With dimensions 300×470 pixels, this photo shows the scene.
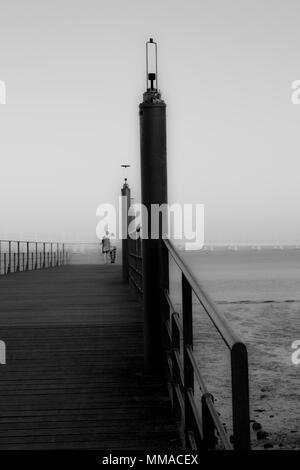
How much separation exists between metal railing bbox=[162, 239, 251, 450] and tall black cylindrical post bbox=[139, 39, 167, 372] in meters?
0.18

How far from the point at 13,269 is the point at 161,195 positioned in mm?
15515

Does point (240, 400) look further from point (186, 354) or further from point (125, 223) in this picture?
point (125, 223)

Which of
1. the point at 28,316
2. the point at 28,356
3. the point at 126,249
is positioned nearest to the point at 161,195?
the point at 28,356

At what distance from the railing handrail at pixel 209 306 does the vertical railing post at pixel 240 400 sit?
0.20 ft

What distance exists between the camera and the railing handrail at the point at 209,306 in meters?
2.00

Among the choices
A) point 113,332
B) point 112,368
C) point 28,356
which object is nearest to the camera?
point 112,368

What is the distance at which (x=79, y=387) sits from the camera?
4289 millimetres

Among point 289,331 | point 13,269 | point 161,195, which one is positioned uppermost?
point 161,195

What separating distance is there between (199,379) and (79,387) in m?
1.84

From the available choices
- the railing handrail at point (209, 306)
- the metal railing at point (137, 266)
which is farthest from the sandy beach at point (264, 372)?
the metal railing at point (137, 266)

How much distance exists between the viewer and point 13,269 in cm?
1891

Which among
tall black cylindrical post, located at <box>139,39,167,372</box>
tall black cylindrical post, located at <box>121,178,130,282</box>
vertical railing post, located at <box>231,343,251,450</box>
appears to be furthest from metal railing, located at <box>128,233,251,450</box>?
tall black cylindrical post, located at <box>121,178,130,282</box>

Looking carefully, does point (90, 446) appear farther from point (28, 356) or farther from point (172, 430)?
point (28, 356)

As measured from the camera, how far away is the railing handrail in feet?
6.57
